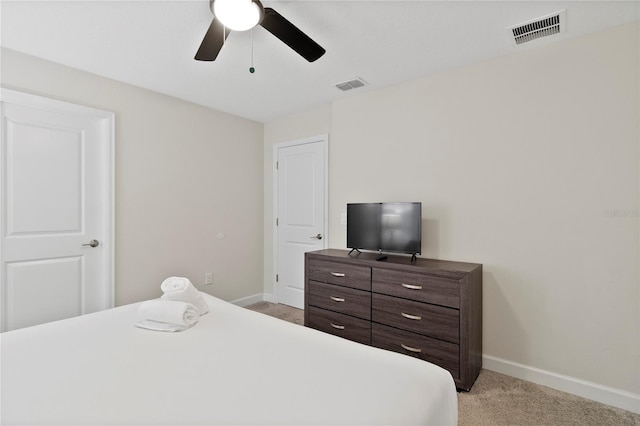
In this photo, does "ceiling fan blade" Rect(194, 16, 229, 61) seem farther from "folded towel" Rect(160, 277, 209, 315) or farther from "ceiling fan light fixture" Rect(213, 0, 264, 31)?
"folded towel" Rect(160, 277, 209, 315)

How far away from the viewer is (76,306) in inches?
110

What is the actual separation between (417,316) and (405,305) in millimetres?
118

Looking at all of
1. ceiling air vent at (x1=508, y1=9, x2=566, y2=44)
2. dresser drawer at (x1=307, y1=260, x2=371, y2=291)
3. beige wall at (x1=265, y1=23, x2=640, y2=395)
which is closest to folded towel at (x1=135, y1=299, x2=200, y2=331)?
dresser drawer at (x1=307, y1=260, x2=371, y2=291)

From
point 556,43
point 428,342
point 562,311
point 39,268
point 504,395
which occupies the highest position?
point 556,43

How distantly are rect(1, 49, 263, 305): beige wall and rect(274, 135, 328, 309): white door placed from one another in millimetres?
354

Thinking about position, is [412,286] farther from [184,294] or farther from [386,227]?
[184,294]

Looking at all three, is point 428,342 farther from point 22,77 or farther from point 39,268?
point 22,77

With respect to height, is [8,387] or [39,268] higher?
[39,268]

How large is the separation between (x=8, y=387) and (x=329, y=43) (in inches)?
98.8

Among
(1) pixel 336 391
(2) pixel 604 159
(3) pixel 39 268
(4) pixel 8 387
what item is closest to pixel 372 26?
(2) pixel 604 159

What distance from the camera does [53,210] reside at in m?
2.65

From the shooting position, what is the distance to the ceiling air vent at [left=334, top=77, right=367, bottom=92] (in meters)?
2.95

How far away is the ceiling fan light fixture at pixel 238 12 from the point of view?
1.51 m

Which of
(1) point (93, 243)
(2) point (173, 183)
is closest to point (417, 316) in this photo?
(2) point (173, 183)
